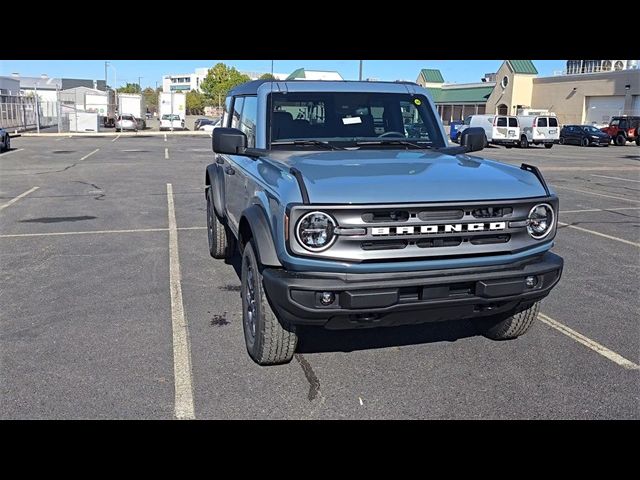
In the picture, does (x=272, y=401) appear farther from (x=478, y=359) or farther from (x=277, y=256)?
(x=478, y=359)

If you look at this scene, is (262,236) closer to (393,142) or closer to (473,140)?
(393,142)

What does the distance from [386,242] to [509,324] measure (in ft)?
5.20

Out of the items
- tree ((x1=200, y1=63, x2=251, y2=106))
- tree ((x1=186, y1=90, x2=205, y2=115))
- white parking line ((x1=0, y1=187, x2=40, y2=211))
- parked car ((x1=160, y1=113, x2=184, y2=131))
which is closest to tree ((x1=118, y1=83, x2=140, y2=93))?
tree ((x1=186, y1=90, x2=205, y2=115))

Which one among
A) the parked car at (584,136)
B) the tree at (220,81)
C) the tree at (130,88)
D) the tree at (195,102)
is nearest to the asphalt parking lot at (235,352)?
the parked car at (584,136)

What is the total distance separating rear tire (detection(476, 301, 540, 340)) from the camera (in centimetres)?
449

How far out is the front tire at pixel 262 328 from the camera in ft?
13.0

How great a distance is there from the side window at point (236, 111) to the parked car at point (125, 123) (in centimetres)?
4163

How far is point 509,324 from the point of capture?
15.0 ft

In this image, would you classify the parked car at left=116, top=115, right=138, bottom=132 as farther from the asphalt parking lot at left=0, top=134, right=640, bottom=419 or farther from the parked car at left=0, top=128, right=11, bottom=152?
the asphalt parking lot at left=0, top=134, right=640, bottom=419

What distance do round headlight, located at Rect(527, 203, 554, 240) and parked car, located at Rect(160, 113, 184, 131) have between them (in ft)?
158
